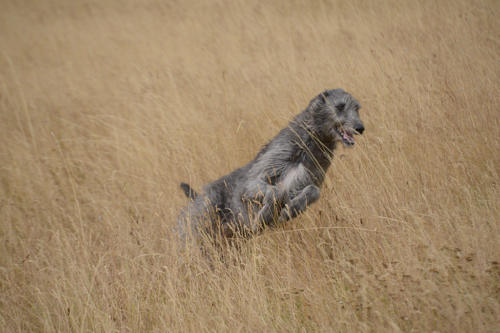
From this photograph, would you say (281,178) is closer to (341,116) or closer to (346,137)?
(346,137)

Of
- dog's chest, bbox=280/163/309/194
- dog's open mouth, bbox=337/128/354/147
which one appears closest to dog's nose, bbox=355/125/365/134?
dog's open mouth, bbox=337/128/354/147

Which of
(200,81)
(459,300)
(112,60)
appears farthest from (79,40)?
(459,300)

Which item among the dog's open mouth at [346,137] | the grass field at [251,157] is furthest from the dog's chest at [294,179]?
the dog's open mouth at [346,137]

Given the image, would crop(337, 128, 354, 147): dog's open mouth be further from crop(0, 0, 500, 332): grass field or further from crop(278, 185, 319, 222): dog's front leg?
crop(278, 185, 319, 222): dog's front leg

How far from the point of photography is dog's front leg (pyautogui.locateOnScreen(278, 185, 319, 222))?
347 cm

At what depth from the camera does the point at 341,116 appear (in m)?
3.72

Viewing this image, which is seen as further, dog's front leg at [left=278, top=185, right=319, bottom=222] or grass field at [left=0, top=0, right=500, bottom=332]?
dog's front leg at [left=278, top=185, right=319, bottom=222]

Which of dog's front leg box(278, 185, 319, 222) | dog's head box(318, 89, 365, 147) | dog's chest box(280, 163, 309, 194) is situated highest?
dog's head box(318, 89, 365, 147)

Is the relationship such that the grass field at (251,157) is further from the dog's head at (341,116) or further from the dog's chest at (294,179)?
the dog's chest at (294,179)

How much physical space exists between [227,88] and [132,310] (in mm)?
4417

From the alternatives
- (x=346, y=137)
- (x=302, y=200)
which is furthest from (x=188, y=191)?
(x=346, y=137)

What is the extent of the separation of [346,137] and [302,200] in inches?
28.9

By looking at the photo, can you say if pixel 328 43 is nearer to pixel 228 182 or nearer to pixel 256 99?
pixel 256 99

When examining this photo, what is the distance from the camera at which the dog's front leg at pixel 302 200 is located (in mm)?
3467
